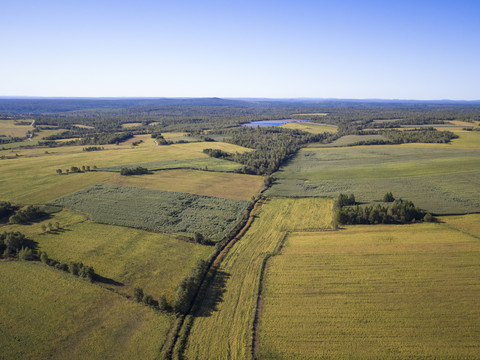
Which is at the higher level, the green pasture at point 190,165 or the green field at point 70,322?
the green pasture at point 190,165

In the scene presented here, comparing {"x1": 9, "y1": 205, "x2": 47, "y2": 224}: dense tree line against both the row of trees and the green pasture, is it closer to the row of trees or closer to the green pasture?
the row of trees

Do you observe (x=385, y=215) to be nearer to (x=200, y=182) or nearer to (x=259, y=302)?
(x=259, y=302)

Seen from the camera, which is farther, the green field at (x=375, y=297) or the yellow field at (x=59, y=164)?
the yellow field at (x=59, y=164)

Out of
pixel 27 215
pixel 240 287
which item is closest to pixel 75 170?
pixel 27 215

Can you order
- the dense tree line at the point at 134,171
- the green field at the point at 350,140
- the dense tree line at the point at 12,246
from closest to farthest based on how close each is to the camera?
the dense tree line at the point at 12,246
the dense tree line at the point at 134,171
the green field at the point at 350,140

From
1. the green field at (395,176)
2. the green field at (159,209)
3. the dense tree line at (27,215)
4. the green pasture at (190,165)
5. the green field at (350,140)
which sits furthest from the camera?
the green field at (350,140)

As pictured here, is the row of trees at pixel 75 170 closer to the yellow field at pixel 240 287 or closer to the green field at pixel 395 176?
the green field at pixel 395 176

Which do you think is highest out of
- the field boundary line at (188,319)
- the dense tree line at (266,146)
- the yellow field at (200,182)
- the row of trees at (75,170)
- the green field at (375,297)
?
the dense tree line at (266,146)

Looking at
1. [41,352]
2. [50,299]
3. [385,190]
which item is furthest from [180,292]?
[385,190]

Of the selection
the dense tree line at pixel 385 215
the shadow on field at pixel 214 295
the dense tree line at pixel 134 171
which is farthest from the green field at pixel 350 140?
the shadow on field at pixel 214 295
